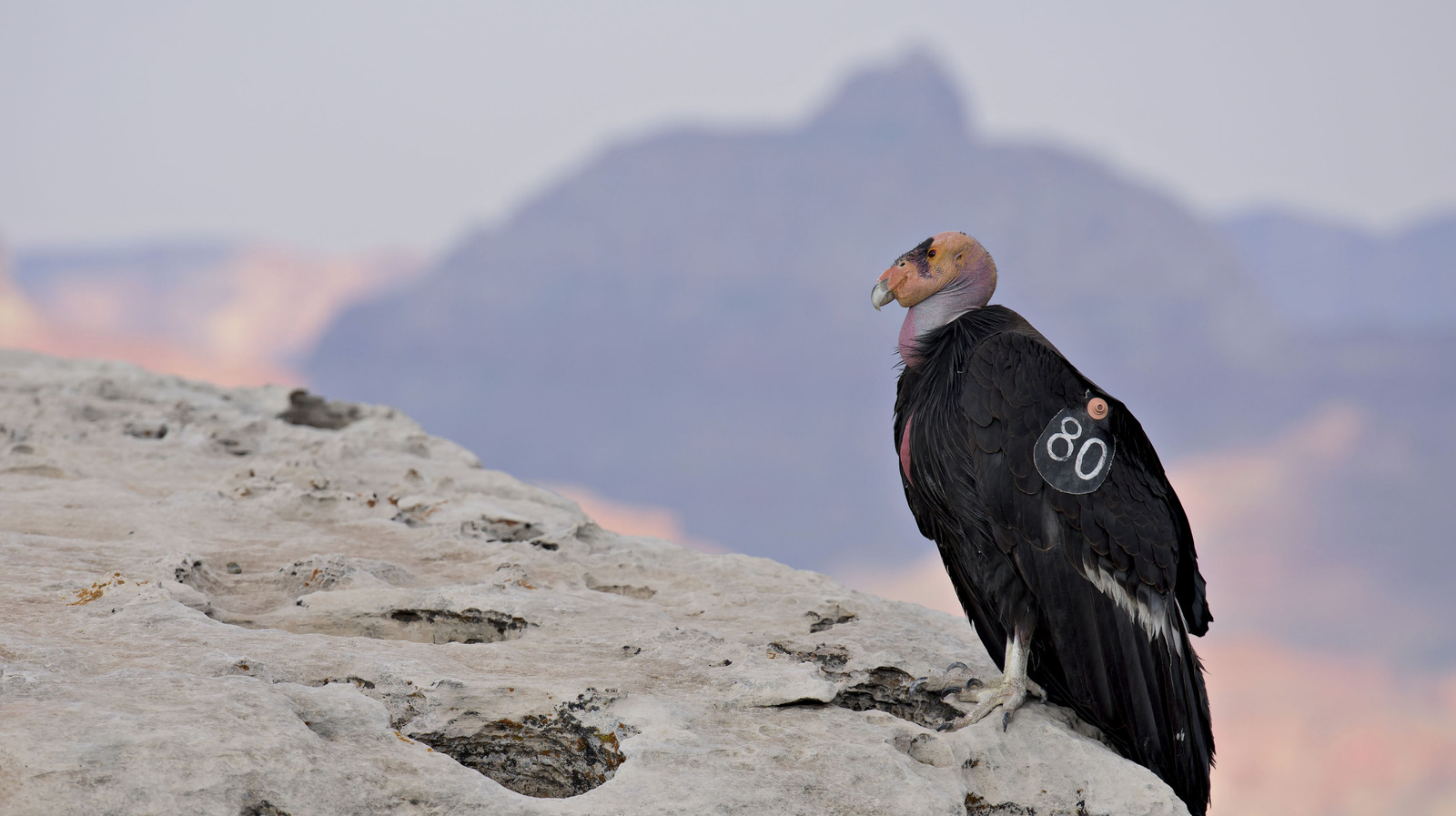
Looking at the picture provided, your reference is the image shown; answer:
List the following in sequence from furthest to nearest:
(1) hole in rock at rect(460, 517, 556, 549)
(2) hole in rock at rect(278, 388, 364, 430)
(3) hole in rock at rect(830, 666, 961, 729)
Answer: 1. (2) hole in rock at rect(278, 388, 364, 430)
2. (1) hole in rock at rect(460, 517, 556, 549)
3. (3) hole in rock at rect(830, 666, 961, 729)

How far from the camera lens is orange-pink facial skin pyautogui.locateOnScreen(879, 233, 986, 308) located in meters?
3.94

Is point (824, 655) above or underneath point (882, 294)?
underneath

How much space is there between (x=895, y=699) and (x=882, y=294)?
1.43 m

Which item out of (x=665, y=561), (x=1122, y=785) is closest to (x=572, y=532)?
(x=665, y=561)

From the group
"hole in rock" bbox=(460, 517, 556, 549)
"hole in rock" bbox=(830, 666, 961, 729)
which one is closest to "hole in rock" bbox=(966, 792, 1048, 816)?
"hole in rock" bbox=(830, 666, 961, 729)

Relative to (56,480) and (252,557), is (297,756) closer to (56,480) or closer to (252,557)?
(252,557)

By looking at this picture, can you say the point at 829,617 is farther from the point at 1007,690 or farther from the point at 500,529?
the point at 500,529

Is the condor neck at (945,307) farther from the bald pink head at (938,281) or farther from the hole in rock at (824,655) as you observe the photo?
the hole in rock at (824,655)

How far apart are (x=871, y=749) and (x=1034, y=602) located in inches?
35.1

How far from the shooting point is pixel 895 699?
372 cm

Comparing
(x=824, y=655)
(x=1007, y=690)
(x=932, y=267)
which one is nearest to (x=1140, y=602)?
(x=1007, y=690)

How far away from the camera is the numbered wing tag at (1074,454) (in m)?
3.50

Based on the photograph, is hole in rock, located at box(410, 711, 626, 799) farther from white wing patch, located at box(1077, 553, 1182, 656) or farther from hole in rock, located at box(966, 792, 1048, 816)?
white wing patch, located at box(1077, 553, 1182, 656)

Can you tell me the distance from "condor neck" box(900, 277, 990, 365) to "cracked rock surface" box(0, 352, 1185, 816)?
1.13 metres
